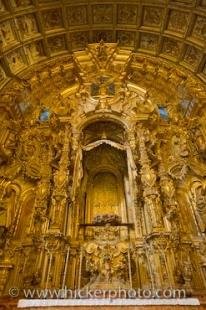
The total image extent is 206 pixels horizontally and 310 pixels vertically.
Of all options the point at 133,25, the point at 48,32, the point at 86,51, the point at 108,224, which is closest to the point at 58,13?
the point at 48,32

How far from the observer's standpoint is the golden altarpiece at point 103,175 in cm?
840

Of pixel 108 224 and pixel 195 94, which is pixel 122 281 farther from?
pixel 195 94

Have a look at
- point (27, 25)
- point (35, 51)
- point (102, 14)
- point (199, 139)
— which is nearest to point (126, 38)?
point (102, 14)

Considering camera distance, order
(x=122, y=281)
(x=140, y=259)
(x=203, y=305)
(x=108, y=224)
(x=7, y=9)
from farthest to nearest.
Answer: (x=7, y=9), (x=108, y=224), (x=140, y=259), (x=122, y=281), (x=203, y=305)

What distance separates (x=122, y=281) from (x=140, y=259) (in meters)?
0.98

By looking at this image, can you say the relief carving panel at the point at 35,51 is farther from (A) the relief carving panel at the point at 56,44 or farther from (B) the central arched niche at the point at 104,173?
(B) the central arched niche at the point at 104,173

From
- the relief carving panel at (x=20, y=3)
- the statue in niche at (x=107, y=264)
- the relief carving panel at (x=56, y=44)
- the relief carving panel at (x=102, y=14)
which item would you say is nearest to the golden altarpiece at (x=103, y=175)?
the statue in niche at (x=107, y=264)

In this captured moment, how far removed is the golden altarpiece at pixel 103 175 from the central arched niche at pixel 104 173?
52 mm

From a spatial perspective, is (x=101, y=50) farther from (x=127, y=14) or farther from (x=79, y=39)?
(x=127, y=14)

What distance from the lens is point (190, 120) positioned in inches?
488

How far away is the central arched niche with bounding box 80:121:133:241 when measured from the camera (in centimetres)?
1141

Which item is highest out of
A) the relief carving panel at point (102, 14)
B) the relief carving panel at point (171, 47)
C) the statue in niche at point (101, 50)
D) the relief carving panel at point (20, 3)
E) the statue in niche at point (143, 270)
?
the relief carving panel at point (102, 14)

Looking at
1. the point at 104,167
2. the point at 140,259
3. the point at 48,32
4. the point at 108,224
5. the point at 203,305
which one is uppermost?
the point at 48,32

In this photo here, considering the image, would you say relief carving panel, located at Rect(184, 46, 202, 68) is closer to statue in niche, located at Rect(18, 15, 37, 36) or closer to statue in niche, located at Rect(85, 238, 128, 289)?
statue in niche, located at Rect(18, 15, 37, 36)
